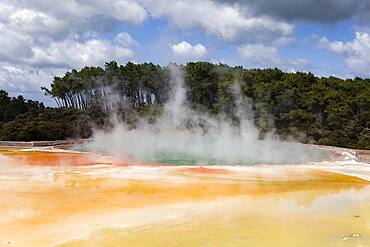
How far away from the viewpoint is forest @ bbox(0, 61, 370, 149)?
1816 inches

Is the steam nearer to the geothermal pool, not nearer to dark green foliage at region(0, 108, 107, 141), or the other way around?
dark green foliage at region(0, 108, 107, 141)

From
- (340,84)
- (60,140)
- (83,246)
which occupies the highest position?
(340,84)

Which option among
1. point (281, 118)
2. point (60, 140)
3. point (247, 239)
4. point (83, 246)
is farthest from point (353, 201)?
point (60, 140)

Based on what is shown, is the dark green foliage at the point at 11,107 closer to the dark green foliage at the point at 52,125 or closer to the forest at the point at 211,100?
the forest at the point at 211,100

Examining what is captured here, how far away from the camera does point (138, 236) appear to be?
12688mm

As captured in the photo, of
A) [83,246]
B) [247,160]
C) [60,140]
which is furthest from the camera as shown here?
[60,140]

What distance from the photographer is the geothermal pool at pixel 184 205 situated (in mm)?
12648

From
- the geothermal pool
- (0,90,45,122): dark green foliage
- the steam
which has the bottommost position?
the geothermal pool

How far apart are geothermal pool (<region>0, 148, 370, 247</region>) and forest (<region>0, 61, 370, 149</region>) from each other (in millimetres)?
18507

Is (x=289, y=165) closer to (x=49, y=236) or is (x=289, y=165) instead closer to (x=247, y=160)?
(x=247, y=160)

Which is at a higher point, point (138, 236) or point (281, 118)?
point (281, 118)

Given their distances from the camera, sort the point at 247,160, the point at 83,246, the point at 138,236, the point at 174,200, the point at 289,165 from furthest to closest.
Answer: the point at 247,160, the point at 289,165, the point at 174,200, the point at 138,236, the point at 83,246

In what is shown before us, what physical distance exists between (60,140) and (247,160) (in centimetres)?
2354

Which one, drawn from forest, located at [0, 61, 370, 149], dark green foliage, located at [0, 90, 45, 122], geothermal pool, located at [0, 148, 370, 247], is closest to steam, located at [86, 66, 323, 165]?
forest, located at [0, 61, 370, 149]
